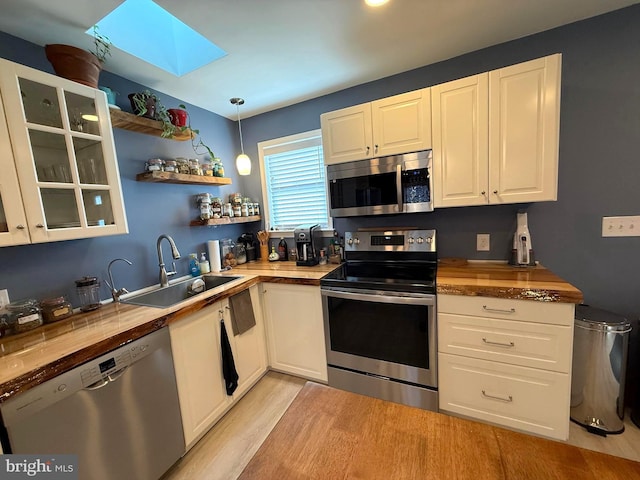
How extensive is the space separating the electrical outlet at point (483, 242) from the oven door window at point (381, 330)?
0.83 meters

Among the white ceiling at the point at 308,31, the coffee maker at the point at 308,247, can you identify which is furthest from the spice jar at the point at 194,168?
the coffee maker at the point at 308,247

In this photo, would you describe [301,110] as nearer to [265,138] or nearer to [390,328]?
[265,138]

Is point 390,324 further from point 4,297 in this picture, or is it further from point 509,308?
point 4,297

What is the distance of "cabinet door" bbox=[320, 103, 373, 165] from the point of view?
6.70ft

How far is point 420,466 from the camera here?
622 millimetres

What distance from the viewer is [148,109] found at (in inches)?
73.1

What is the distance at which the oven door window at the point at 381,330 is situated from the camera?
169 cm

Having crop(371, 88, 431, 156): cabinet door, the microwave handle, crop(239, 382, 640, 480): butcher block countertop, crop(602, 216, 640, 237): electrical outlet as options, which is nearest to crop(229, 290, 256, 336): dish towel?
crop(239, 382, 640, 480): butcher block countertop

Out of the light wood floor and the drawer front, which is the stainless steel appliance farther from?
the light wood floor

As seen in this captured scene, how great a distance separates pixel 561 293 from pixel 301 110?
247 centimetres

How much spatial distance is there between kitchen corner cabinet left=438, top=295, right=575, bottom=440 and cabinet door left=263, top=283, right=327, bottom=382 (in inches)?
33.8

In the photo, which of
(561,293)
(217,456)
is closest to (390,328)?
(561,293)

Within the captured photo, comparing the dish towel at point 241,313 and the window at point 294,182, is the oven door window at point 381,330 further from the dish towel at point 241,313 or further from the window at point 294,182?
the window at point 294,182

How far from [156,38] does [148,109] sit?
46 cm
